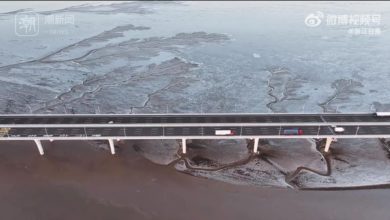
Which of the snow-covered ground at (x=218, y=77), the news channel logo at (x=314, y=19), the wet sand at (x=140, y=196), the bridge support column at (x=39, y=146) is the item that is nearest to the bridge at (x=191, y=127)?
the bridge support column at (x=39, y=146)

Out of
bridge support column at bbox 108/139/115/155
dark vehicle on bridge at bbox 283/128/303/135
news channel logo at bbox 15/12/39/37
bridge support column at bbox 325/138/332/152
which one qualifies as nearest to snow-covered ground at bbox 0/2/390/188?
bridge support column at bbox 325/138/332/152

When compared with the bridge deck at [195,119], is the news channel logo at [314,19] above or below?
above

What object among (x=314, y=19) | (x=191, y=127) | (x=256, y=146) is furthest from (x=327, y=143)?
(x=314, y=19)

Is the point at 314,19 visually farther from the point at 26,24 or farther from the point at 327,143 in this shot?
the point at 26,24

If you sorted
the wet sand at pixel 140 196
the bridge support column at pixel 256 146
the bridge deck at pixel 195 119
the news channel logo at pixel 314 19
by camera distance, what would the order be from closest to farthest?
the wet sand at pixel 140 196
the bridge support column at pixel 256 146
the bridge deck at pixel 195 119
the news channel logo at pixel 314 19

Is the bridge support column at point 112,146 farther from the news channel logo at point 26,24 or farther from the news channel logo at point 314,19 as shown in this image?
the news channel logo at point 314,19

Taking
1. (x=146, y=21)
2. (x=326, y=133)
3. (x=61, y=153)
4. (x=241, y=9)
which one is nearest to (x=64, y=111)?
(x=61, y=153)

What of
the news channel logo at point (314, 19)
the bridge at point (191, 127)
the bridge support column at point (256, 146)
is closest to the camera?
the bridge at point (191, 127)
